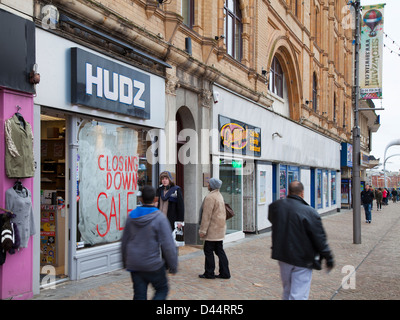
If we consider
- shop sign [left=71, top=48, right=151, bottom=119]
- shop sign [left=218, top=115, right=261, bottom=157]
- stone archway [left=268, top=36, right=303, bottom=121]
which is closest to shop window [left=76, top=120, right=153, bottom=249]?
shop sign [left=71, top=48, right=151, bottom=119]

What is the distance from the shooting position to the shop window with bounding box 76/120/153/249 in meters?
8.00

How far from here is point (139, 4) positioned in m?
9.60

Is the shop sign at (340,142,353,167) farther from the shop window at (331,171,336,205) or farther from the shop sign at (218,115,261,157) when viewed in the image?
the shop sign at (218,115,261,157)

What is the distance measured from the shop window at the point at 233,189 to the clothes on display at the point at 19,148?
316 inches

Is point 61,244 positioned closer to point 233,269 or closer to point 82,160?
point 82,160

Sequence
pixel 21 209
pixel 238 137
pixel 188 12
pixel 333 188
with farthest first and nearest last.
→ 1. pixel 333 188
2. pixel 238 137
3. pixel 188 12
4. pixel 21 209

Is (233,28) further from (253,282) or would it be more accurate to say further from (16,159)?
(16,159)

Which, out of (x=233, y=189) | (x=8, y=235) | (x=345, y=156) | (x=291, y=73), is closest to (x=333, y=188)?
(x=345, y=156)

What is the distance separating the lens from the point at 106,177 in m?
8.60

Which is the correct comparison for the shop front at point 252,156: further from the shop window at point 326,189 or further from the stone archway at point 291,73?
the shop window at point 326,189

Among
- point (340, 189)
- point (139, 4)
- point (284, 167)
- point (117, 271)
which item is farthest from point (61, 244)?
point (340, 189)

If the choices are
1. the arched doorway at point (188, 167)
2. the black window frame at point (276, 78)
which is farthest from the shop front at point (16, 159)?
the black window frame at point (276, 78)

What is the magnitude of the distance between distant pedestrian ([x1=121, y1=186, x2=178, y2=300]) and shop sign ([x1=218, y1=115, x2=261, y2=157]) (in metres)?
8.56

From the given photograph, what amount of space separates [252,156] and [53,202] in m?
8.61
